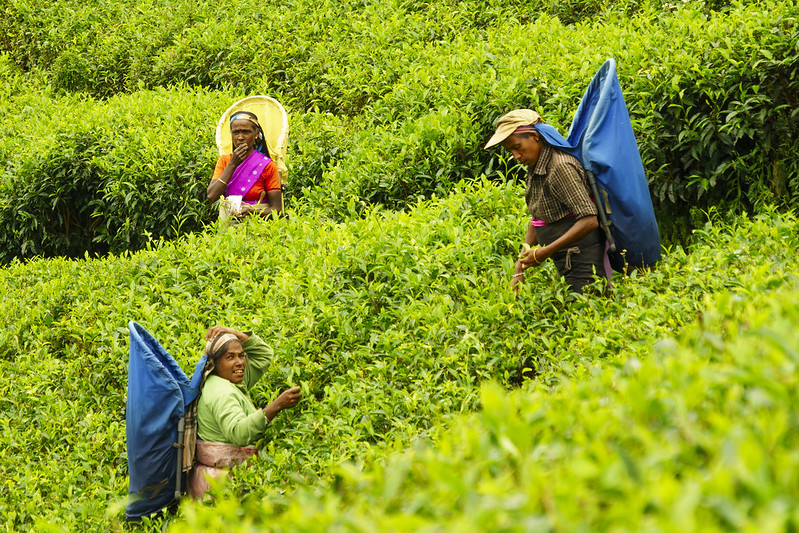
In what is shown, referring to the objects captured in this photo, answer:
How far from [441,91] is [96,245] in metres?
4.34

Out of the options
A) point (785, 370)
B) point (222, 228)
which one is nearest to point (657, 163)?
point (222, 228)

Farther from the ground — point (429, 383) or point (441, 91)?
point (441, 91)

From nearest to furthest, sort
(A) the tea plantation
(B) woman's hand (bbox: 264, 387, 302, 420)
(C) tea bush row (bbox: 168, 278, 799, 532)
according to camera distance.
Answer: (C) tea bush row (bbox: 168, 278, 799, 532)
(A) the tea plantation
(B) woman's hand (bbox: 264, 387, 302, 420)

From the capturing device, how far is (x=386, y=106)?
330 inches

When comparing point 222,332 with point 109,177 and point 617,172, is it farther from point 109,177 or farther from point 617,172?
point 109,177

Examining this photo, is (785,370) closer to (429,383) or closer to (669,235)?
(429,383)

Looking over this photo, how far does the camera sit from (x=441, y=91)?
7.75 metres

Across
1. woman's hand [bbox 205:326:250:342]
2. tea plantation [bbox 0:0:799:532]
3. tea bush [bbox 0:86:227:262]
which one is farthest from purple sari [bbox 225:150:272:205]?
woman's hand [bbox 205:326:250:342]

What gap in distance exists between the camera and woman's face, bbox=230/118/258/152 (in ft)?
24.0

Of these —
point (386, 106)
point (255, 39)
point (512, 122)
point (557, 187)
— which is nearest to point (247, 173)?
point (386, 106)

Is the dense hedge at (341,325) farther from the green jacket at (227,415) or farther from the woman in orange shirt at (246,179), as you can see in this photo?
the woman in orange shirt at (246,179)

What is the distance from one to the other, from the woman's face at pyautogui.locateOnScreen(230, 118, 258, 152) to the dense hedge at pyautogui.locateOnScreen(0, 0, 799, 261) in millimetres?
746

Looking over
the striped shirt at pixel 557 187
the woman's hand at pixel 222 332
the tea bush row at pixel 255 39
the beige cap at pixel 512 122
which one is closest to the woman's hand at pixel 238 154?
the tea bush row at pixel 255 39

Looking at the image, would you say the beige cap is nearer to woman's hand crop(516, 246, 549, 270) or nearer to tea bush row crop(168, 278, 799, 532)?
woman's hand crop(516, 246, 549, 270)
